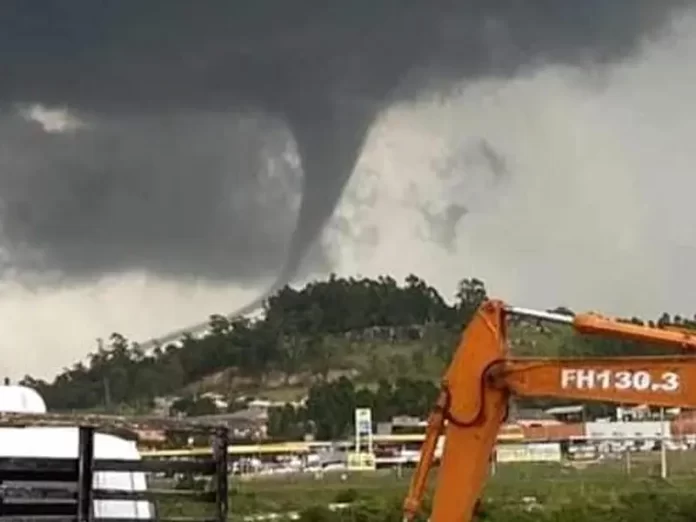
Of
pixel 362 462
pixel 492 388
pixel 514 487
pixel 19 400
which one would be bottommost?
pixel 19 400

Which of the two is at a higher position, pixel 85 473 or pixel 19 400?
pixel 19 400

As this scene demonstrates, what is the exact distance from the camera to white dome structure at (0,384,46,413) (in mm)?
15733

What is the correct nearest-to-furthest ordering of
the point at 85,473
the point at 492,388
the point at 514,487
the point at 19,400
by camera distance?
the point at 85,473
the point at 19,400
the point at 492,388
the point at 514,487

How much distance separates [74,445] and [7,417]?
1.09 metres

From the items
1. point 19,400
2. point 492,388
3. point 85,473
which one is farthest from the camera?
point 492,388

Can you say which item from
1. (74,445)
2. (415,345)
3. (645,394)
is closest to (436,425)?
(645,394)

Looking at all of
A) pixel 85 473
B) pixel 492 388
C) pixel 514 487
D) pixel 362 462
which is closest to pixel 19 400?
pixel 85 473

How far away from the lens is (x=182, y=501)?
1402cm

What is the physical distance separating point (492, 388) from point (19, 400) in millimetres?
5825

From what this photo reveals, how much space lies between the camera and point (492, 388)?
19672mm

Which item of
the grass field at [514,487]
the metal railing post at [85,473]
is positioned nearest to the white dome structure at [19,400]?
the metal railing post at [85,473]

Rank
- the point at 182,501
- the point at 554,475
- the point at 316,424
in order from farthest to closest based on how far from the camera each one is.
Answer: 1. the point at 316,424
2. the point at 554,475
3. the point at 182,501

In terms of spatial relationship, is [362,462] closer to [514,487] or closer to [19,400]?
[514,487]

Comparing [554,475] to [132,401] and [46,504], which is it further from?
[132,401]
